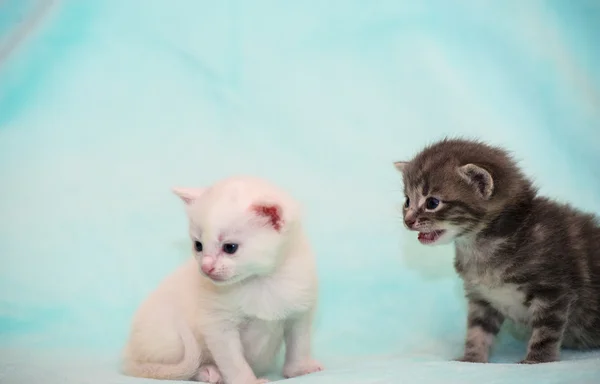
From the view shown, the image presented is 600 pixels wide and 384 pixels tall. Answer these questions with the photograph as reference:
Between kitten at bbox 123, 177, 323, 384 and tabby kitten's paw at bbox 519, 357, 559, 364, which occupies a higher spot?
kitten at bbox 123, 177, 323, 384

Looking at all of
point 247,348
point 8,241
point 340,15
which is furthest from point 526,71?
point 8,241

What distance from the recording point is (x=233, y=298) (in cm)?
239

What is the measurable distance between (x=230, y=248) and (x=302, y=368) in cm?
53

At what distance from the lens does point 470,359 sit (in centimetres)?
265

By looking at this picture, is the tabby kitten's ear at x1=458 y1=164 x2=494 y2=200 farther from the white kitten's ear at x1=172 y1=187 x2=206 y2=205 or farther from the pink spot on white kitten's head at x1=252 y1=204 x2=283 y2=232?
the white kitten's ear at x1=172 y1=187 x2=206 y2=205

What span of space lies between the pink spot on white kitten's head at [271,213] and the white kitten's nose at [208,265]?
206mm

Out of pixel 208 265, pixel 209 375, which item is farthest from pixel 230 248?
pixel 209 375

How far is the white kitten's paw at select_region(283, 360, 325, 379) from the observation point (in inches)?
99.3

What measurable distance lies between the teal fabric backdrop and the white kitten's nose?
2.44 ft

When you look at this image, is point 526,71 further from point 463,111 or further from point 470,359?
point 470,359

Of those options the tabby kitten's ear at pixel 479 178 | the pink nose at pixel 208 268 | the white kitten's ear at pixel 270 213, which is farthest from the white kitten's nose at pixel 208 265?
the tabby kitten's ear at pixel 479 178

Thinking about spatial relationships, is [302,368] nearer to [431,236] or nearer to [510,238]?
[431,236]

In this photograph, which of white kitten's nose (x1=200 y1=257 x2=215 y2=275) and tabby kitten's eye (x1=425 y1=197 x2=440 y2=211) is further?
tabby kitten's eye (x1=425 y1=197 x2=440 y2=211)

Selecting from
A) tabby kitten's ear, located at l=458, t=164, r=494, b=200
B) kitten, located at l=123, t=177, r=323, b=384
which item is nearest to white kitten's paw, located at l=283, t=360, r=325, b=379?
kitten, located at l=123, t=177, r=323, b=384
